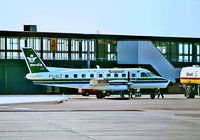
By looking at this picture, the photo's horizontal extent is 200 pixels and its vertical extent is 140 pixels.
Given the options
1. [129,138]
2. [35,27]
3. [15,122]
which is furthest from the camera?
[35,27]

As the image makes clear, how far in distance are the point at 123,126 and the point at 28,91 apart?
6438cm

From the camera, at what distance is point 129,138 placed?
18.5 metres

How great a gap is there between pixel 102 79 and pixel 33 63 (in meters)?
9.54

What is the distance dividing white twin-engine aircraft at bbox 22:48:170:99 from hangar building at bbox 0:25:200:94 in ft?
67.5

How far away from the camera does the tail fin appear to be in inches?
2591

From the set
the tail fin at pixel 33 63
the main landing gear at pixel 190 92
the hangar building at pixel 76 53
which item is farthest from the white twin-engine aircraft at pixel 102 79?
the hangar building at pixel 76 53

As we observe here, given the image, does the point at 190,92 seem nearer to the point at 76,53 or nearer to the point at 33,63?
the point at 33,63

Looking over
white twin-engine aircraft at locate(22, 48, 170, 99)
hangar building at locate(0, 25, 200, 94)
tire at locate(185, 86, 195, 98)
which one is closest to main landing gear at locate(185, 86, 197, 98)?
tire at locate(185, 86, 195, 98)

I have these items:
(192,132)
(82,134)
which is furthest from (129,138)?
(192,132)

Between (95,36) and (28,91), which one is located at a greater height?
(95,36)

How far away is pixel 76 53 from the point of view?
91.1m

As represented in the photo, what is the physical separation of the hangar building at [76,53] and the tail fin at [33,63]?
1805 centimetres

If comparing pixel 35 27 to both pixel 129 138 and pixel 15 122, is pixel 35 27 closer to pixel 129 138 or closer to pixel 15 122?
pixel 15 122

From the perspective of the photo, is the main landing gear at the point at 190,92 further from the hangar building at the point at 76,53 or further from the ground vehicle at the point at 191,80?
the hangar building at the point at 76,53
